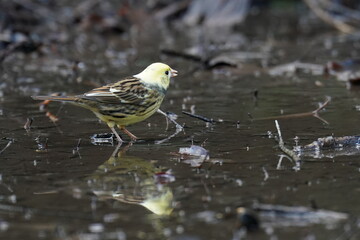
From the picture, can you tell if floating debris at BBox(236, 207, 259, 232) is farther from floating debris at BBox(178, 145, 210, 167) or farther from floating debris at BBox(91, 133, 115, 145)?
floating debris at BBox(91, 133, 115, 145)

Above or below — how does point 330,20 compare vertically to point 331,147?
below

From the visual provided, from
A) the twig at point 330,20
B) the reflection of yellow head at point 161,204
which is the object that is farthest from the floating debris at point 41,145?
the twig at point 330,20

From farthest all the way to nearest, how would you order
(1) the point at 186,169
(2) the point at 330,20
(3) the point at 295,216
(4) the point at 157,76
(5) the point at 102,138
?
(2) the point at 330,20
(4) the point at 157,76
(5) the point at 102,138
(1) the point at 186,169
(3) the point at 295,216

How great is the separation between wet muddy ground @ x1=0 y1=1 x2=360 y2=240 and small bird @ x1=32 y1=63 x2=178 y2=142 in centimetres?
21

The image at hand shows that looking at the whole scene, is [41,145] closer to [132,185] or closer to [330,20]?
[132,185]

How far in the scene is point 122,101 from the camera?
6.20m

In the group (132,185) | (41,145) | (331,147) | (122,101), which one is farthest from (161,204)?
(122,101)

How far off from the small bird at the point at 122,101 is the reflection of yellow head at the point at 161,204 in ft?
6.31

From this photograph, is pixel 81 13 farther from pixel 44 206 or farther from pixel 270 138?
pixel 44 206

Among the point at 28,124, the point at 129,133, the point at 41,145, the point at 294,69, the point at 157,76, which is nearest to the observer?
the point at 41,145

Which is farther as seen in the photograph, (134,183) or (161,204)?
(134,183)

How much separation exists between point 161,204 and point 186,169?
81 cm

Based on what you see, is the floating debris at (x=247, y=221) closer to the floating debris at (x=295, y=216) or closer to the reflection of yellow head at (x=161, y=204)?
the floating debris at (x=295, y=216)

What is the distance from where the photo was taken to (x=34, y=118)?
7.06 metres
